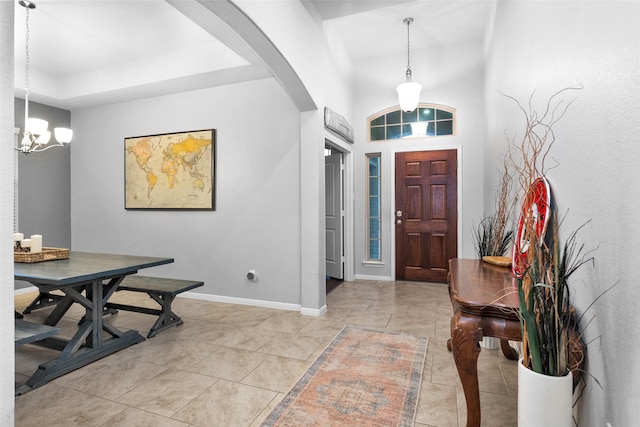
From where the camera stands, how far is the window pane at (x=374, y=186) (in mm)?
5316

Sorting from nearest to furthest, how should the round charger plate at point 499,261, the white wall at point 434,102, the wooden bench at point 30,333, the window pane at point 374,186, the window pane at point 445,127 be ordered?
the wooden bench at point 30,333, the round charger plate at point 499,261, the white wall at point 434,102, the window pane at point 445,127, the window pane at point 374,186

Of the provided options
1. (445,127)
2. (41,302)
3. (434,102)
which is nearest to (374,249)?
(445,127)

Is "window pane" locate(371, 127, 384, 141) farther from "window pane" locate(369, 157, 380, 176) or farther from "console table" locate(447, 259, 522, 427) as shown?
"console table" locate(447, 259, 522, 427)

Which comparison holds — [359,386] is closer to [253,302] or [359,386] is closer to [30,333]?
[30,333]

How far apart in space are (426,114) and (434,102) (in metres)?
0.20

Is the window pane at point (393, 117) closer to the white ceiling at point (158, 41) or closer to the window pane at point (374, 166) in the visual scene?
the window pane at point (374, 166)

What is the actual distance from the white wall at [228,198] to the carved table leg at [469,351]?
2471mm

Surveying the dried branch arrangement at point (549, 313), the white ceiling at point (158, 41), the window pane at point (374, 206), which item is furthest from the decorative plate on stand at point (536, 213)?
the window pane at point (374, 206)

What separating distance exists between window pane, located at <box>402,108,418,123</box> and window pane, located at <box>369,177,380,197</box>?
39.0 inches

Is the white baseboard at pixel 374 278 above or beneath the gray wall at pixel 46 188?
beneath

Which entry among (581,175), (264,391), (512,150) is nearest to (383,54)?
(512,150)

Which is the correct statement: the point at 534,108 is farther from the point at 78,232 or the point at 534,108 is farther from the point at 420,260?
the point at 78,232

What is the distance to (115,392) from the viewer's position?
2129 millimetres

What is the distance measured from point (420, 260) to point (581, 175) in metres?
3.93
